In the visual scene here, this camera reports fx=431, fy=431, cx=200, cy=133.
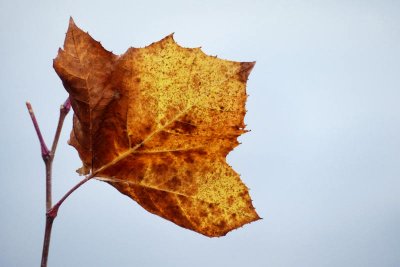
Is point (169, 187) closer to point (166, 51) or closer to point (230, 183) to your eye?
point (230, 183)

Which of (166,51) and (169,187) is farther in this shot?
(169,187)

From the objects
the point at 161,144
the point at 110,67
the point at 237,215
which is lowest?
the point at 237,215

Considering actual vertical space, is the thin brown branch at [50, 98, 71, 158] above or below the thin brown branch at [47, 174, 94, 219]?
above

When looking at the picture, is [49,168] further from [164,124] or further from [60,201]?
[164,124]

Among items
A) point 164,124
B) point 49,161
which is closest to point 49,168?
point 49,161

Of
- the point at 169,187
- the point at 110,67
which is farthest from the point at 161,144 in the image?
the point at 110,67

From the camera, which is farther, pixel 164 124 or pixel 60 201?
pixel 164 124

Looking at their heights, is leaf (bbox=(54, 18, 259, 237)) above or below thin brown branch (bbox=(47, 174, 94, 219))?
above

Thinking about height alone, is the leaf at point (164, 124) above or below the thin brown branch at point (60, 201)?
above
